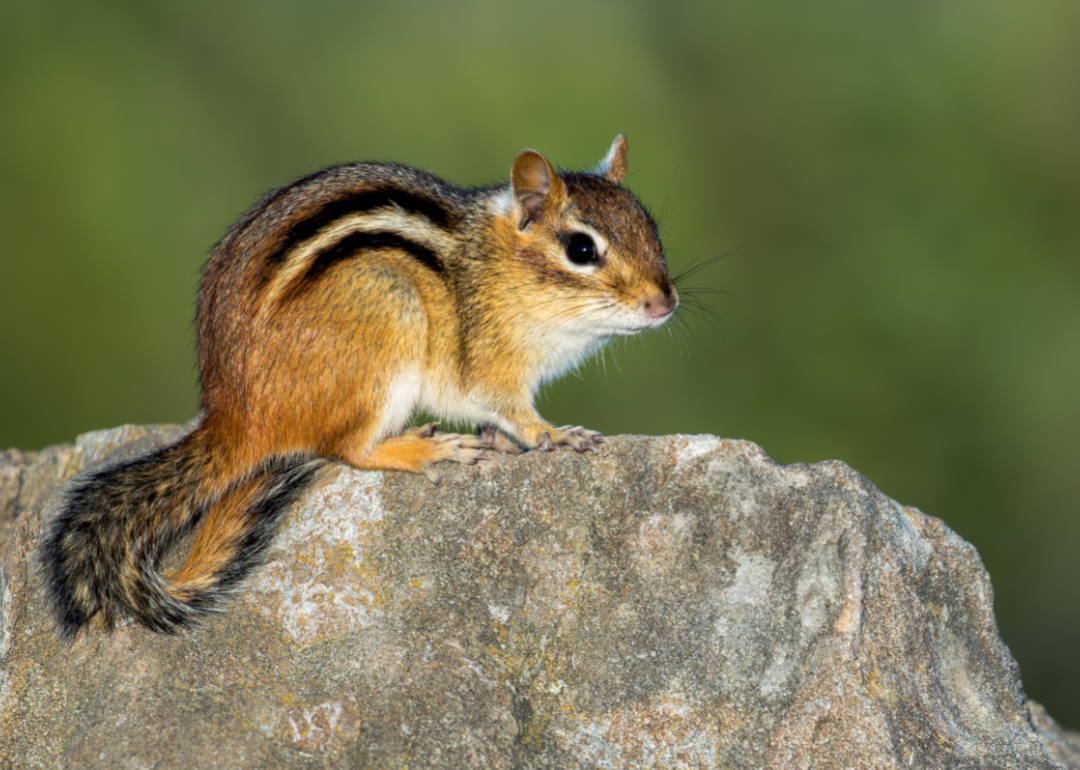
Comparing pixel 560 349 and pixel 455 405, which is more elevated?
pixel 560 349

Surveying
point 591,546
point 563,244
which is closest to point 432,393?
point 563,244

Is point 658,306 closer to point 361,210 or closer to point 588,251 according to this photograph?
point 588,251

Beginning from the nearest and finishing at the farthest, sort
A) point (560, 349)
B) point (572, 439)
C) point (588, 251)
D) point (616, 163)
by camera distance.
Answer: point (572, 439) → point (588, 251) → point (560, 349) → point (616, 163)

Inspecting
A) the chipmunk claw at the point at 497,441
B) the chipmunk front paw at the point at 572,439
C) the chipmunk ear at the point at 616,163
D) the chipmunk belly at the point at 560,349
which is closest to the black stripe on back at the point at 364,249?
the chipmunk belly at the point at 560,349

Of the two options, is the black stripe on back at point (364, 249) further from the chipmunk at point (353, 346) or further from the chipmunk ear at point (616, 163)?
the chipmunk ear at point (616, 163)

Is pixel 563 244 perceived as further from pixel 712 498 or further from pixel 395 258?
pixel 712 498

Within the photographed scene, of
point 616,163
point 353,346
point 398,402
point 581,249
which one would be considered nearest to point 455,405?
point 398,402

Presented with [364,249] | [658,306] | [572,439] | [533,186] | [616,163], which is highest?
[616,163]
